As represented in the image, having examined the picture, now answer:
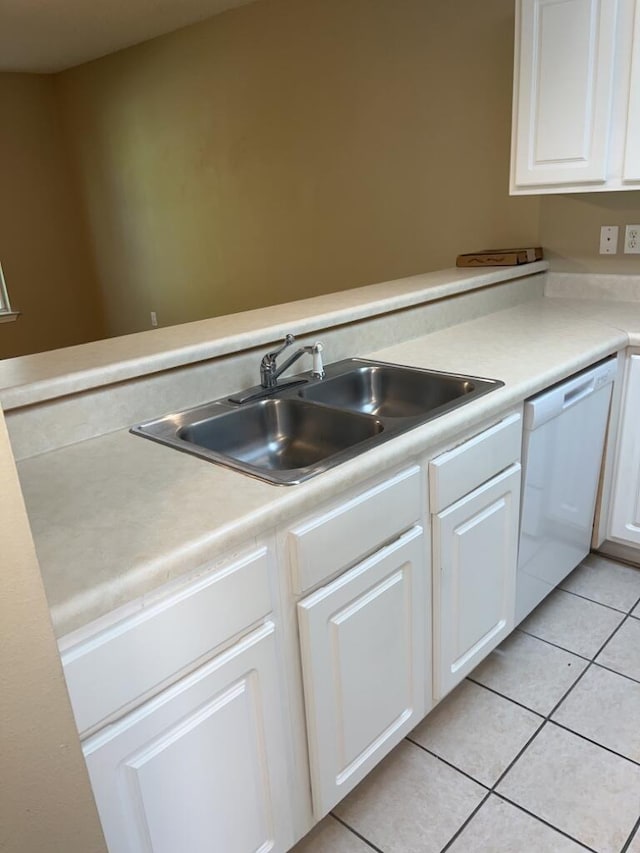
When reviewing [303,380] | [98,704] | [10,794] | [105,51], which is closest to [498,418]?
[303,380]

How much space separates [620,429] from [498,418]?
32.8 inches

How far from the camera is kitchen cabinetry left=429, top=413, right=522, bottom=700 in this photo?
5.22 ft

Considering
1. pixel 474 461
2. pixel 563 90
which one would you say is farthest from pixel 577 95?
pixel 474 461

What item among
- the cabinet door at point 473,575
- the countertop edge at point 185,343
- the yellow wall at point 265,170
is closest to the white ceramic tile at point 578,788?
the cabinet door at point 473,575

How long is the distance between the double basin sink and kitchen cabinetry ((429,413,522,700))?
0.14 meters

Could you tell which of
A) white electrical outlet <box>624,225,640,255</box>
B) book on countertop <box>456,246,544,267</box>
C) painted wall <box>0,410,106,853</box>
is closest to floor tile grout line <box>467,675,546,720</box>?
painted wall <box>0,410,106,853</box>

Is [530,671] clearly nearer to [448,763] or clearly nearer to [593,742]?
[593,742]

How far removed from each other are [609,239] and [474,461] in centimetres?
158

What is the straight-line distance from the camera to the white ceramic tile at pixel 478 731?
1.71 metres

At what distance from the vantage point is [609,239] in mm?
2715

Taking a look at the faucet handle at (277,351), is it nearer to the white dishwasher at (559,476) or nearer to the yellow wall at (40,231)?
the white dishwasher at (559,476)

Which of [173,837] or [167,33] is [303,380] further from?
[167,33]

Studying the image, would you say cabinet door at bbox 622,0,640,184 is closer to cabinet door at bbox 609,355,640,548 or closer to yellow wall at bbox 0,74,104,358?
cabinet door at bbox 609,355,640,548

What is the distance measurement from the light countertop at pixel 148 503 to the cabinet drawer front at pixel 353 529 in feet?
0.15
